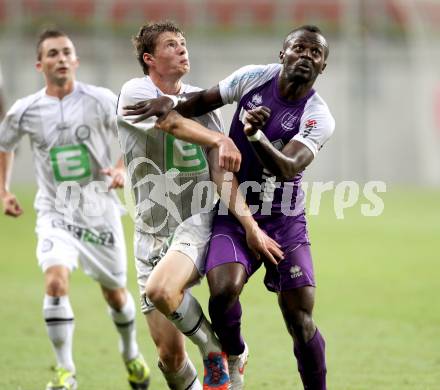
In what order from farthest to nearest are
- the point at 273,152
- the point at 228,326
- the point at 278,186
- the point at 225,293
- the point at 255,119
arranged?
the point at 278,186 < the point at 228,326 < the point at 225,293 < the point at 273,152 < the point at 255,119

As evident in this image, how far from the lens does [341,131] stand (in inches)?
1069

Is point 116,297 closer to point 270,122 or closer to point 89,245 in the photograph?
point 89,245

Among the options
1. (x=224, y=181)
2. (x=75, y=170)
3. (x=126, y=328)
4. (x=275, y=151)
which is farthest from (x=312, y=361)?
(x=75, y=170)

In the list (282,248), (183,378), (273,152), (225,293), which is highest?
(273,152)

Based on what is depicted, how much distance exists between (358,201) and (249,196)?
19046mm

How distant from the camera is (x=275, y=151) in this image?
18.5 feet

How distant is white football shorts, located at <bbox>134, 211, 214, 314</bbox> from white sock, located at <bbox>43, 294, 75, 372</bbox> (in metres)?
1.02

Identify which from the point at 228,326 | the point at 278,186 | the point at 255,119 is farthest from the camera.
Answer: the point at 278,186

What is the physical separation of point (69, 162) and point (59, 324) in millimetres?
1389

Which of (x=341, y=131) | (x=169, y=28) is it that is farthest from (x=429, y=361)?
(x=341, y=131)

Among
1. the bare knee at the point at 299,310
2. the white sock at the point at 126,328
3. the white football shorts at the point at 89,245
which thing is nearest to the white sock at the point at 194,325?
the bare knee at the point at 299,310

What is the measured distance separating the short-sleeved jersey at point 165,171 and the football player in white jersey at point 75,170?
1.28 metres

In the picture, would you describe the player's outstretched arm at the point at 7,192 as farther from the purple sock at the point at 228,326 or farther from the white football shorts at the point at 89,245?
the purple sock at the point at 228,326

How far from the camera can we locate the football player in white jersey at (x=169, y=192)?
6.04 meters
